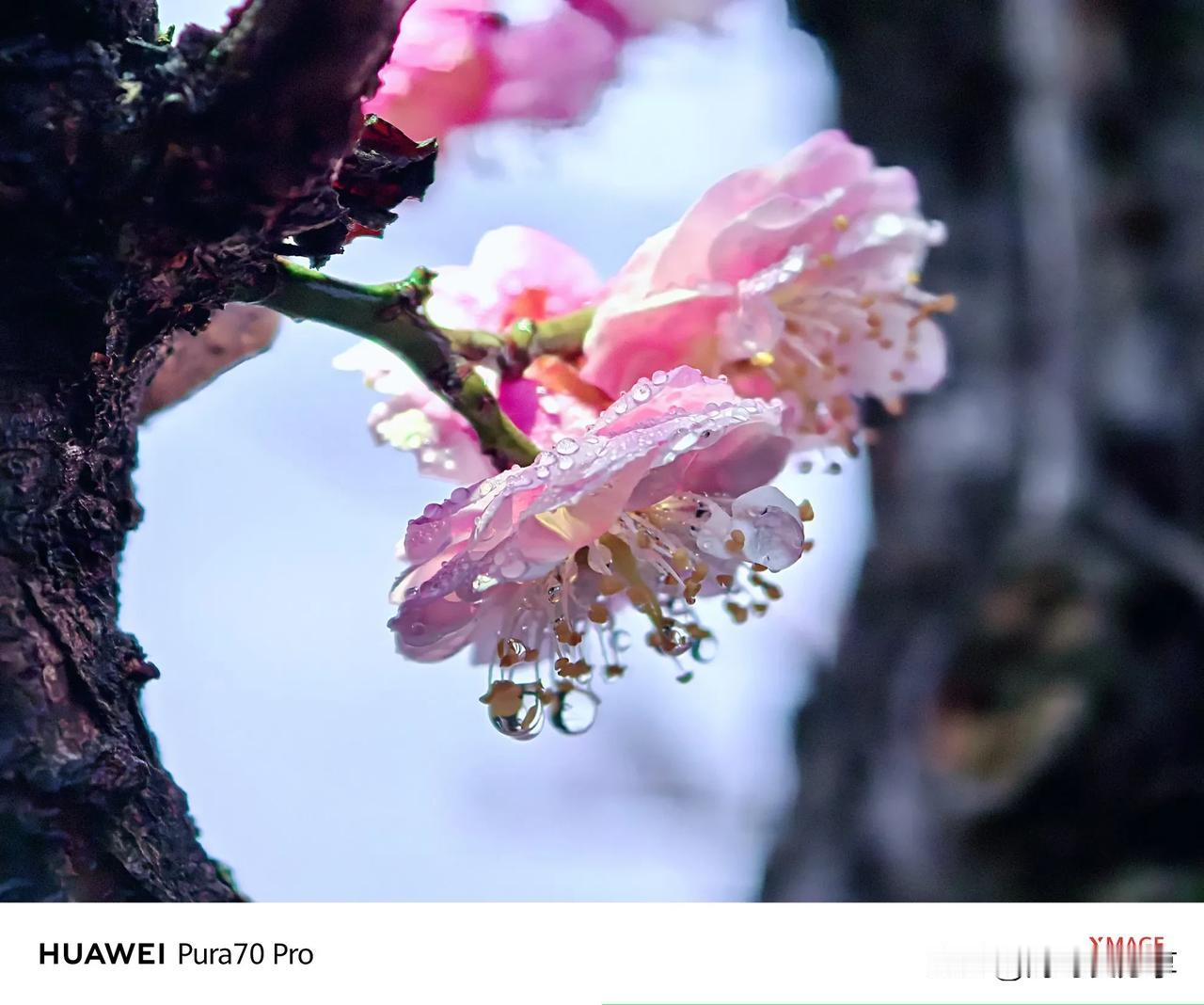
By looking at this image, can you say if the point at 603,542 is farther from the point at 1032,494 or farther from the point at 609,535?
the point at 1032,494

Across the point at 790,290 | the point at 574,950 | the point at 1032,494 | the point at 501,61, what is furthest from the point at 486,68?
the point at 1032,494

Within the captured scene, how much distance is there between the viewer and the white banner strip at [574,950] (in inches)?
12.2

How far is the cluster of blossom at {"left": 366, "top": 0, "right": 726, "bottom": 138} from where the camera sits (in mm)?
327

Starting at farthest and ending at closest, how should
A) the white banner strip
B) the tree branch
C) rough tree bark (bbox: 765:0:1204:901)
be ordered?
rough tree bark (bbox: 765:0:1204:901)
the white banner strip
the tree branch

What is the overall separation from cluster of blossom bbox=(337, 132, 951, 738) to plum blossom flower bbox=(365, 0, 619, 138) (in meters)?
0.04

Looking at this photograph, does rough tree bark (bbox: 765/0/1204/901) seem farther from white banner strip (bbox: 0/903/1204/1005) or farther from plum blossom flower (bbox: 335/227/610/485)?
plum blossom flower (bbox: 335/227/610/485)

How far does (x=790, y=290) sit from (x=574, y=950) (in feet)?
0.77

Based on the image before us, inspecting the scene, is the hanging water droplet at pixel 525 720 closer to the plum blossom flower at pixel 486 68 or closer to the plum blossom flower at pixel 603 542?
the plum blossom flower at pixel 603 542

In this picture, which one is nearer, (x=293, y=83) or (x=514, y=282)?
(x=293, y=83)

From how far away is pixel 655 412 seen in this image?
0.89ft

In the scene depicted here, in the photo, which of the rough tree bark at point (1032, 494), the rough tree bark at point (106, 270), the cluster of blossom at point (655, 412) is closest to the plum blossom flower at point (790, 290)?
the cluster of blossom at point (655, 412)

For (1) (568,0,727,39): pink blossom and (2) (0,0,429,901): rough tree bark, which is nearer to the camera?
(2) (0,0,429,901): rough tree bark

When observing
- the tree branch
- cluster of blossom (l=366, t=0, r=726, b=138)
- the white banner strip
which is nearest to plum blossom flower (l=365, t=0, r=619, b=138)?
cluster of blossom (l=366, t=0, r=726, b=138)

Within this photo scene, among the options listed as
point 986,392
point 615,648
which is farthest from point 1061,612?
point 615,648
